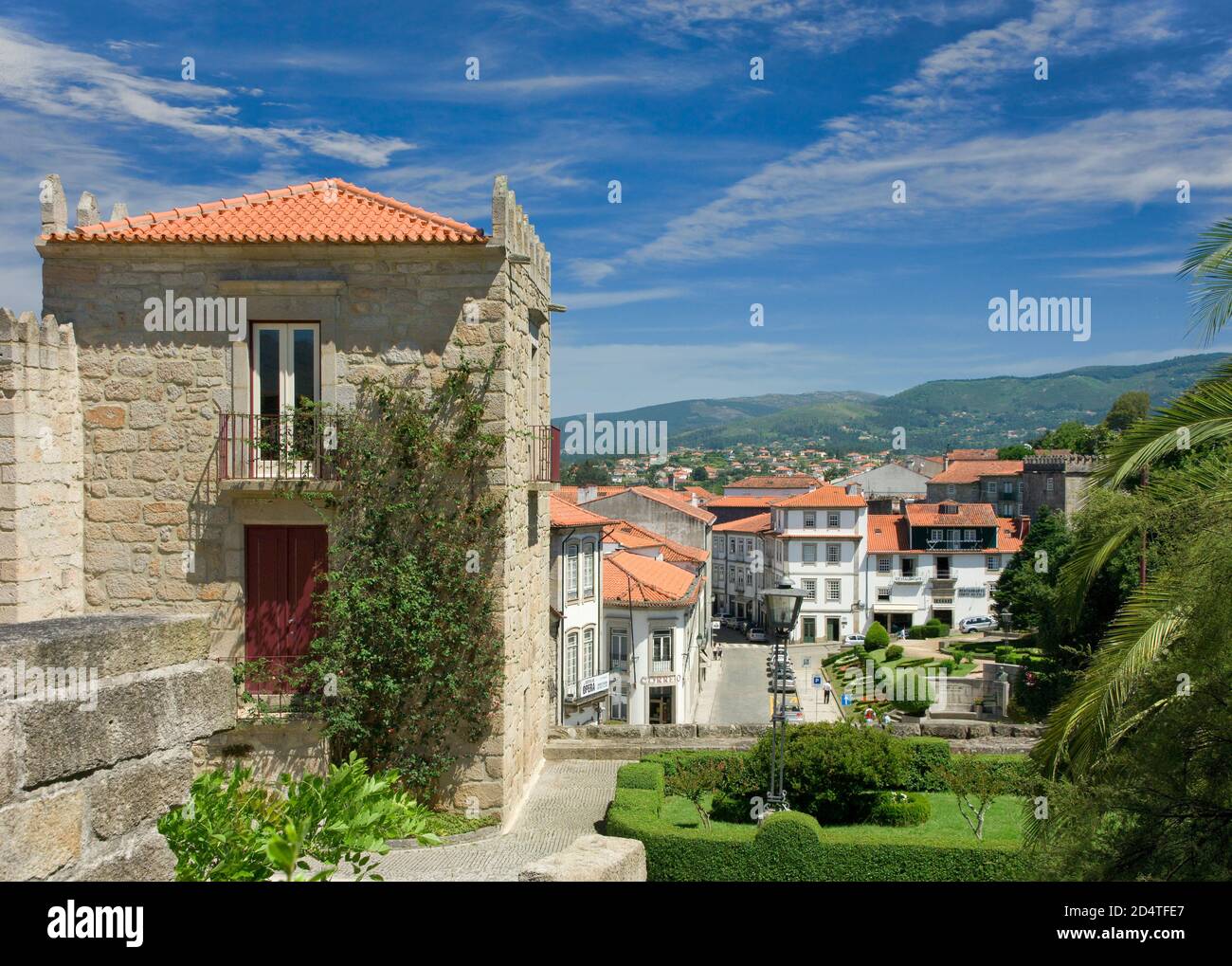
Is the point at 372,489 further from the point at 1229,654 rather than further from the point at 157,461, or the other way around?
the point at 1229,654

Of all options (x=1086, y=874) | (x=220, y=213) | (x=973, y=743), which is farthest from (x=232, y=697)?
(x=973, y=743)

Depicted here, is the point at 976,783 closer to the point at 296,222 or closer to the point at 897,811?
the point at 897,811

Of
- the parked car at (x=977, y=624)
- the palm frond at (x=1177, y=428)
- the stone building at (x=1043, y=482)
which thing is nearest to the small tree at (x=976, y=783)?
the palm frond at (x=1177, y=428)

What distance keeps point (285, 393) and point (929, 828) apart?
13220 millimetres

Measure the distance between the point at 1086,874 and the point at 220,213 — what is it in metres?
14.0

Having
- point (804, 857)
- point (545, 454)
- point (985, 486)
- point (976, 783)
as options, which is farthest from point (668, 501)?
point (985, 486)

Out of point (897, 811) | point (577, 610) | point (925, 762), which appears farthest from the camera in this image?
point (577, 610)

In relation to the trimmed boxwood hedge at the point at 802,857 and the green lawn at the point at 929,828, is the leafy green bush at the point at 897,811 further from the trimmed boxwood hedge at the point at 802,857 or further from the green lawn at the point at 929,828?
the trimmed boxwood hedge at the point at 802,857

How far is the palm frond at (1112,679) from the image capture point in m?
6.62

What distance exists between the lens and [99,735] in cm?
336

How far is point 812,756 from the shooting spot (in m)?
18.2

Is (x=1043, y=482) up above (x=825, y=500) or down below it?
above

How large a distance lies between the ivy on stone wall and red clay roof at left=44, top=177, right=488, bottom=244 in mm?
2058

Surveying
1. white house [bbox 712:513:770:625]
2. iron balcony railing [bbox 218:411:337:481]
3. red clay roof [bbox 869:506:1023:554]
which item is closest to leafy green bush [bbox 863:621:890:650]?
red clay roof [bbox 869:506:1023:554]
